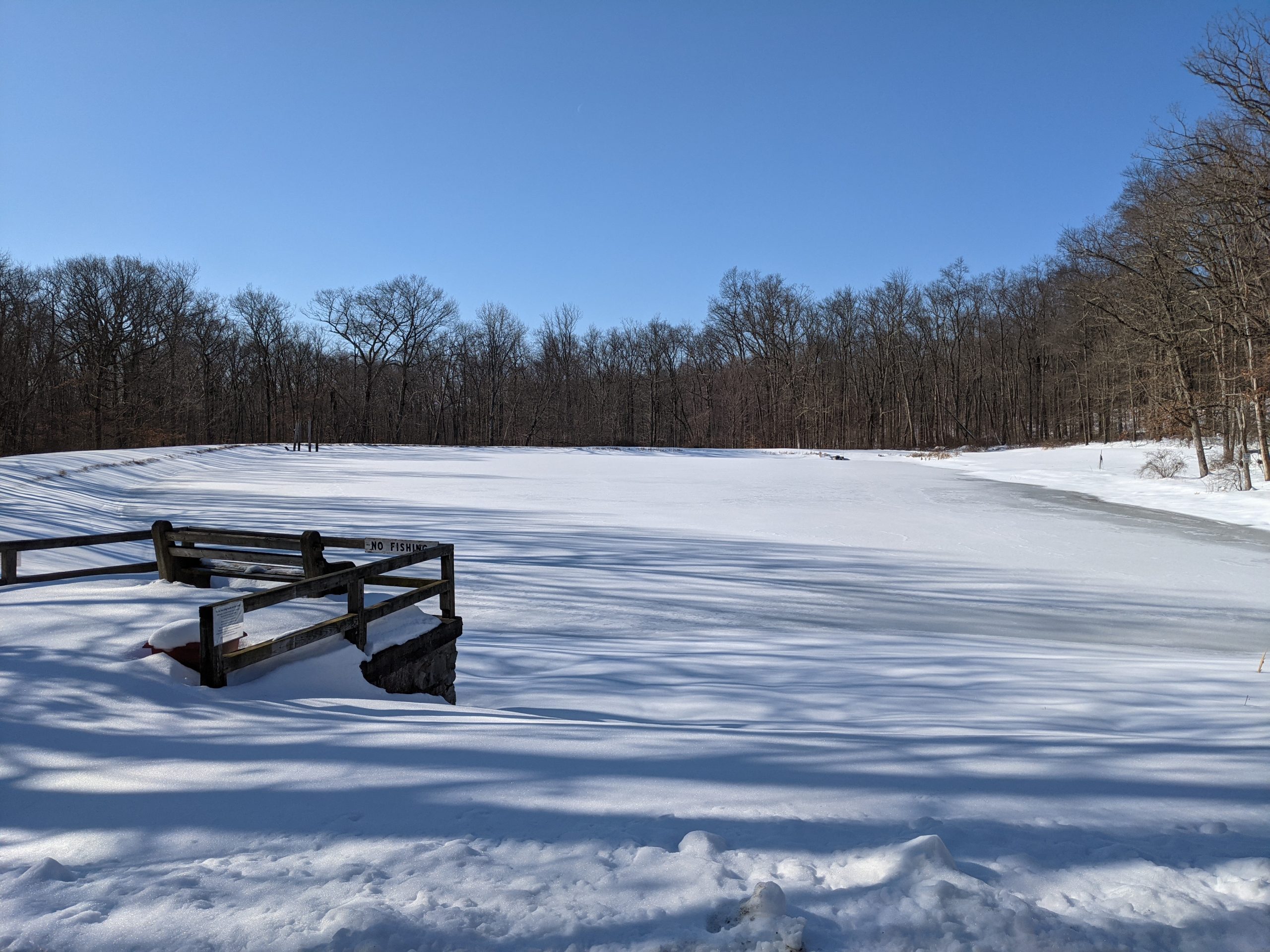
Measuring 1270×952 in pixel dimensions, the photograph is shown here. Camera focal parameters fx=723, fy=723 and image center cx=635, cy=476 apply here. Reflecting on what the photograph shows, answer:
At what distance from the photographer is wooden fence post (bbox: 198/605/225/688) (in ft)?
12.9

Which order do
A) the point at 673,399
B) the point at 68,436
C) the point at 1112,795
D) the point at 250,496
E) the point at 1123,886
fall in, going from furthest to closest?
the point at 673,399 < the point at 68,436 < the point at 250,496 < the point at 1112,795 < the point at 1123,886

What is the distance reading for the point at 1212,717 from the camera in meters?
4.21

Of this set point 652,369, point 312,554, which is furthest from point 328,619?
point 652,369

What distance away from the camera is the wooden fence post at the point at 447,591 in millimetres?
6156

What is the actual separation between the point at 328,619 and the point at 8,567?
3.28m

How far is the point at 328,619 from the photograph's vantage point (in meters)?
5.34

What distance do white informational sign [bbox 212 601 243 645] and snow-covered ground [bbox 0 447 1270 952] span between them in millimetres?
312

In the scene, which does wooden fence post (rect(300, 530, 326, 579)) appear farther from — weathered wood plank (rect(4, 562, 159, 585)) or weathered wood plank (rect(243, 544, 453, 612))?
weathered wood plank (rect(4, 562, 159, 585))

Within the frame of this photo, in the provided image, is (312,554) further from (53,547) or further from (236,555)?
(53,547)

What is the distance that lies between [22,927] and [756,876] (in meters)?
2.17

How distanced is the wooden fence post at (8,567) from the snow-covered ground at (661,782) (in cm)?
20

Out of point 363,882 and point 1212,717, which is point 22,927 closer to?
point 363,882

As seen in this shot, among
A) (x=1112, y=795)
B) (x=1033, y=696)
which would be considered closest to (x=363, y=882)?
(x=1112, y=795)

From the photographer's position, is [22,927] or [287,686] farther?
[287,686]
